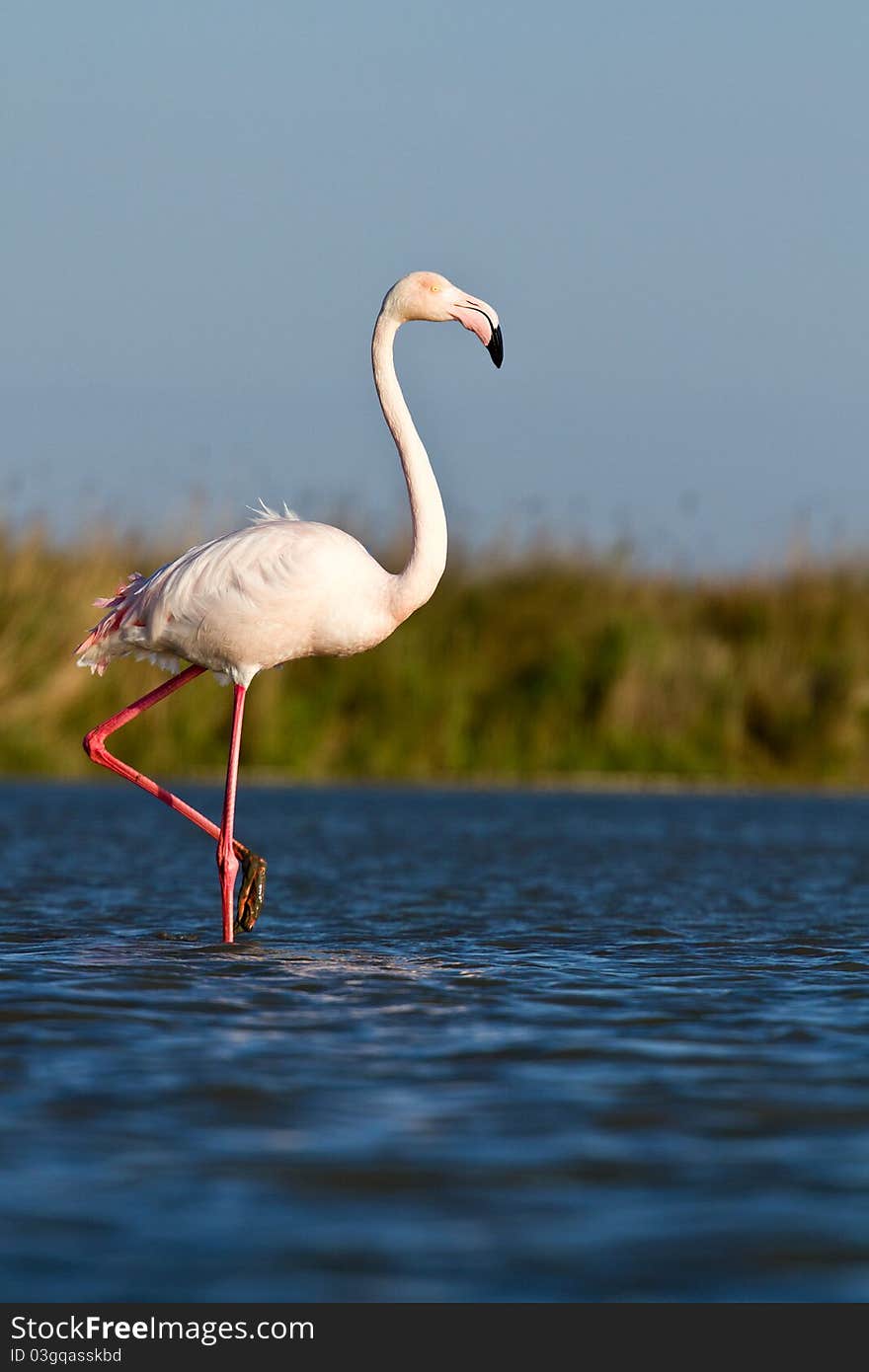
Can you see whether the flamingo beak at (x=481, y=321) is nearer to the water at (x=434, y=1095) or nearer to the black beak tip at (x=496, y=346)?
the black beak tip at (x=496, y=346)

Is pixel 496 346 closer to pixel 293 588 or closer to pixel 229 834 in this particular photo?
pixel 293 588

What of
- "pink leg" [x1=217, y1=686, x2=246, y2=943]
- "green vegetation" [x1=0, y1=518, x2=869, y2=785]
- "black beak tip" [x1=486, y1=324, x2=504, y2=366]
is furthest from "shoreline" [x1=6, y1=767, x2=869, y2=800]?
"black beak tip" [x1=486, y1=324, x2=504, y2=366]

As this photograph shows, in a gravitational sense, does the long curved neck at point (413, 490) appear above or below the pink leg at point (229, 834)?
above

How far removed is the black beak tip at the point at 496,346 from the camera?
782cm

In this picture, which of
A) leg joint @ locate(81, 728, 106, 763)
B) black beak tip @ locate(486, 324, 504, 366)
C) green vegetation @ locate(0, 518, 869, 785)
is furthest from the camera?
green vegetation @ locate(0, 518, 869, 785)

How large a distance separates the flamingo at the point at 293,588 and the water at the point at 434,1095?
991 millimetres

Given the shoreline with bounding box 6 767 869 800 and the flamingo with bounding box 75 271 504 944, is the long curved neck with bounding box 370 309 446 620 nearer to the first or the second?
the flamingo with bounding box 75 271 504 944

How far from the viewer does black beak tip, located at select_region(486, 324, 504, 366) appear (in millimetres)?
7816

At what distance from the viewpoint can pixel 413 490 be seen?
8156mm

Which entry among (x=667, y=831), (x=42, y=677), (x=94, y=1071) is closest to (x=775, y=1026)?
(x=94, y=1071)

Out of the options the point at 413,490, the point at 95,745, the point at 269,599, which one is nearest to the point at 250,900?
the point at 269,599

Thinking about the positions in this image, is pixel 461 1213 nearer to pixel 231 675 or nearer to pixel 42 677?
pixel 231 675

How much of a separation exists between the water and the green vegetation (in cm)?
724

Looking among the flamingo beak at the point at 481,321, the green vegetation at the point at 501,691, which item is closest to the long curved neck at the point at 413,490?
the flamingo beak at the point at 481,321
